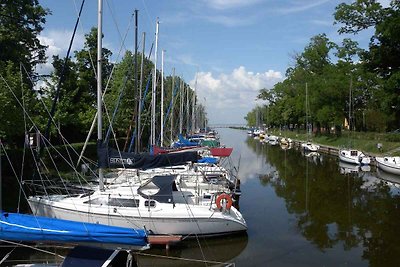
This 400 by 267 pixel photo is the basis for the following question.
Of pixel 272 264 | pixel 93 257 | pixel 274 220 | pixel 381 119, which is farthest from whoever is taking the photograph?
pixel 381 119

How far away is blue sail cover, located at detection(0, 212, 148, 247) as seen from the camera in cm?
1005

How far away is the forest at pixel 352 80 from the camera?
152 feet

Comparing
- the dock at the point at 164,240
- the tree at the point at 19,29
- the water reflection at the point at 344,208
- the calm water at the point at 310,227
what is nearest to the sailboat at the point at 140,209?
the dock at the point at 164,240

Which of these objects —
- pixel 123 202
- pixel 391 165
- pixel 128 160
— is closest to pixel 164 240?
pixel 123 202

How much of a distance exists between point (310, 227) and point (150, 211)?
29.2 ft

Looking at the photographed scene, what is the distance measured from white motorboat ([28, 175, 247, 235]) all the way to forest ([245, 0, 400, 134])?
32.7 metres

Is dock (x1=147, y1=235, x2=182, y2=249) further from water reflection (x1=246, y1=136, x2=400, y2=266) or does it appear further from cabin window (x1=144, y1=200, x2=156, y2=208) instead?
water reflection (x1=246, y1=136, x2=400, y2=266)

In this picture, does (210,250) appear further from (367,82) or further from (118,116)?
(367,82)

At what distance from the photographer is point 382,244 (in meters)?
18.7

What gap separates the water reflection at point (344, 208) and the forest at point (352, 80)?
482 inches

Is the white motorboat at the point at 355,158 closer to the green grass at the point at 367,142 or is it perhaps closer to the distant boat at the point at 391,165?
the green grass at the point at 367,142

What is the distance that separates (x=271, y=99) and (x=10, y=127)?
376 ft

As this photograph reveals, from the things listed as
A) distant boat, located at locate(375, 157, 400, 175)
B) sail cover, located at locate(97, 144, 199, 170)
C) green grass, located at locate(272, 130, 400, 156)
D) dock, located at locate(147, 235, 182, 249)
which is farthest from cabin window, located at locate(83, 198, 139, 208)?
green grass, located at locate(272, 130, 400, 156)

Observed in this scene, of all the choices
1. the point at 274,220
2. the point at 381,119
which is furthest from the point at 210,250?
the point at 381,119
